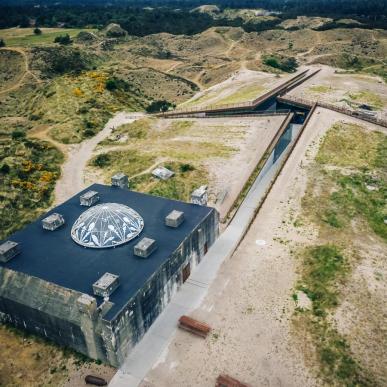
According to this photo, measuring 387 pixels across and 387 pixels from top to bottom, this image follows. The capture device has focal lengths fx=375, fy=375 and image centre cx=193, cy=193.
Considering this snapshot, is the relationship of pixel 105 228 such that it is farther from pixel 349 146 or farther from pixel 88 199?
pixel 349 146

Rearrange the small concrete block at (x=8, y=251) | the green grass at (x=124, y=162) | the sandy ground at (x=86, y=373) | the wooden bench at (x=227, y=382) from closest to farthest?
1. the wooden bench at (x=227, y=382)
2. the sandy ground at (x=86, y=373)
3. the small concrete block at (x=8, y=251)
4. the green grass at (x=124, y=162)

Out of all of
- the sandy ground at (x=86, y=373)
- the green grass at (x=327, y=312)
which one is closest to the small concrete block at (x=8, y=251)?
the sandy ground at (x=86, y=373)

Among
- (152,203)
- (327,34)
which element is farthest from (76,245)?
(327,34)

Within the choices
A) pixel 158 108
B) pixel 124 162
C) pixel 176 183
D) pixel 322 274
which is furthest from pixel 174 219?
pixel 158 108

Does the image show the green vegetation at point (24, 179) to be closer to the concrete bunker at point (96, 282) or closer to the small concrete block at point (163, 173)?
the concrete bunker at point (96, 282)

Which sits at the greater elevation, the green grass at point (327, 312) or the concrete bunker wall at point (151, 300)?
the concrete bunker wall at point (151, 300)

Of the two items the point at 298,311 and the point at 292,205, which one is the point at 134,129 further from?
the point at 298,311
